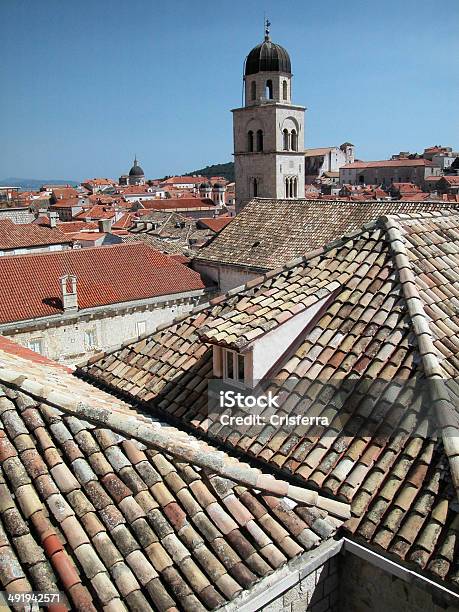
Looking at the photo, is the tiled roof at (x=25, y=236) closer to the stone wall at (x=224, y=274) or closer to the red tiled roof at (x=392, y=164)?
the stone wall at (x=224, y=274)

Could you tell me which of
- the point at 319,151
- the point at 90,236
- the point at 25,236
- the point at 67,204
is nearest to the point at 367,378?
the point at 25,236

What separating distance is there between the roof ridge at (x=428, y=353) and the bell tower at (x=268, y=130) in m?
28.9

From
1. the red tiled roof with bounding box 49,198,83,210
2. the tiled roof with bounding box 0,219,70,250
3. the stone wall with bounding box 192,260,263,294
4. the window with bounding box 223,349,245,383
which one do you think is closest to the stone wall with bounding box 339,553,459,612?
the window with bounding box 223,349,245,383

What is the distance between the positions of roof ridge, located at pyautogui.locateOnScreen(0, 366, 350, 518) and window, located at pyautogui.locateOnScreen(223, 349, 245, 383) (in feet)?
5.87

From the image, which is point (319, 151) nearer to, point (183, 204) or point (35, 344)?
point (183, 204)

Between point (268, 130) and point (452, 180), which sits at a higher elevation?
point (268, 130)

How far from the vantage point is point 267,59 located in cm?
3500

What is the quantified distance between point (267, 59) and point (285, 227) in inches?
699

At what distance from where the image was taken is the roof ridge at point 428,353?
15.3ft

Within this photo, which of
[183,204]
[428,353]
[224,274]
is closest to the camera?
[428,353]

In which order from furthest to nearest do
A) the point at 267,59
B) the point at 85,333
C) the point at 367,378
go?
the point at 267,59, the point at 85,333, the point at 367,378

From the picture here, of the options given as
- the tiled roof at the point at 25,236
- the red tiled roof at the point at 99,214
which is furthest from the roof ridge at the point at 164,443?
the red tiled roof at the point at 99,214

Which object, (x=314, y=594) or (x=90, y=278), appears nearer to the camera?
(x=314, y=594)

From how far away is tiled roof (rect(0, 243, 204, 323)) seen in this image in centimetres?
1964
